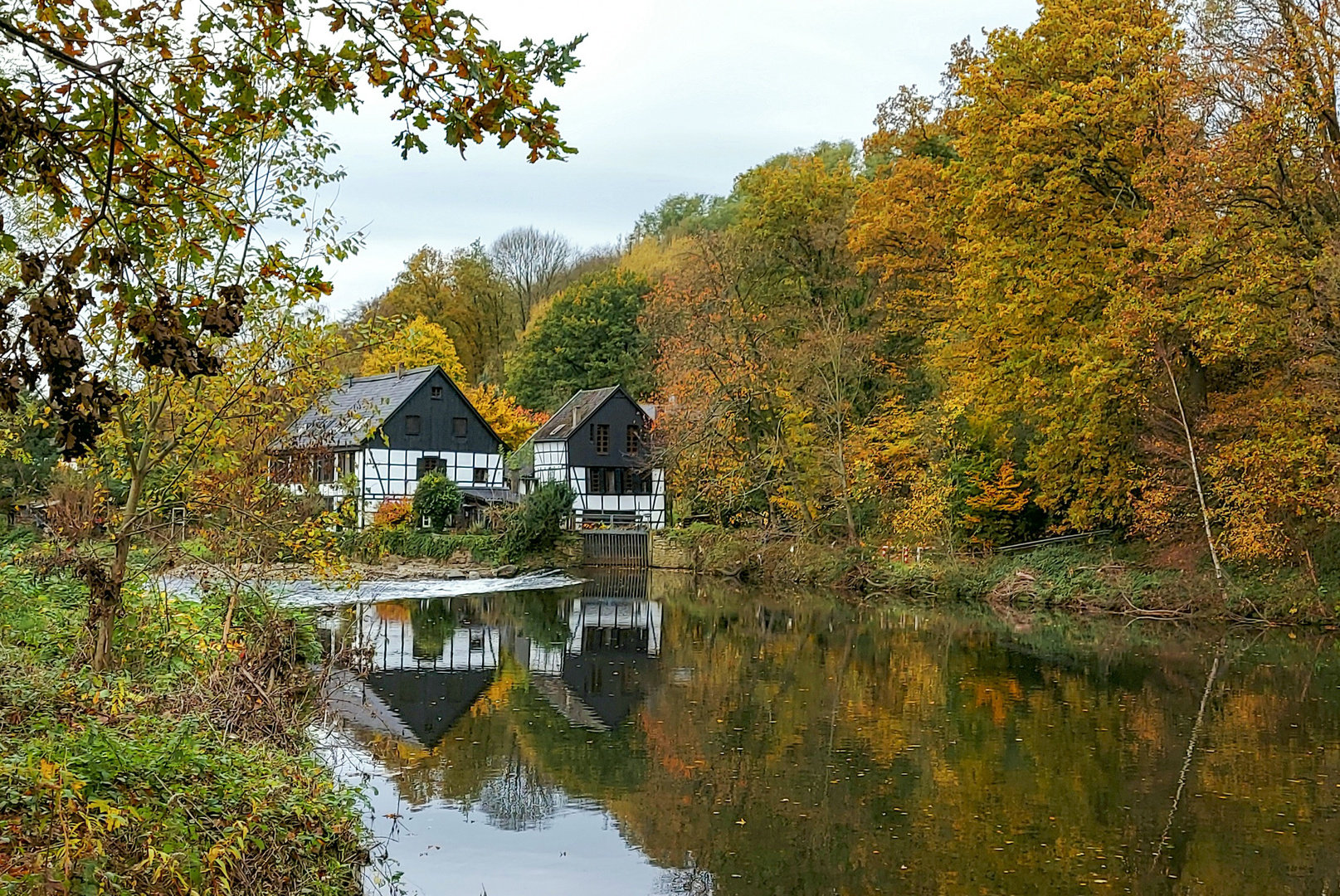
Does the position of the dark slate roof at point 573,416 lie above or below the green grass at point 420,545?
above

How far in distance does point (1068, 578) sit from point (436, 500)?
22324 mm

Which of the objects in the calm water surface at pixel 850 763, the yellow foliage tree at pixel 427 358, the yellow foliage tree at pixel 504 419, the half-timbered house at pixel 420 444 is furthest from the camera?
Result: the yellow foliage tree at pixel 504 419

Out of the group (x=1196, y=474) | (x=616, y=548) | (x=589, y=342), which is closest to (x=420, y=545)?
(x=616, y=548)

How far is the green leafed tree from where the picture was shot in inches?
2277

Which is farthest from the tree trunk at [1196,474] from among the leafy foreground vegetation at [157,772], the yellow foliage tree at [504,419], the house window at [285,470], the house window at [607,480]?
the yellow foliage tree at [504,419]

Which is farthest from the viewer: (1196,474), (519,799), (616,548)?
(616,548)

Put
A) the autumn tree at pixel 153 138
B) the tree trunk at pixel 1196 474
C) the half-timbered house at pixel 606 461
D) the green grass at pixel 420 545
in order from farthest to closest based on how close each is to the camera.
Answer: the half-timbered house at pixel 606 461
the green grass at pixel 420 545
the tree trunk at pixel 1196 474
the autumn tree at pixel 153 138

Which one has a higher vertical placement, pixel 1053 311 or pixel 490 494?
pixel 1053 311

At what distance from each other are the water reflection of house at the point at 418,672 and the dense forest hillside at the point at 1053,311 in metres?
4.84

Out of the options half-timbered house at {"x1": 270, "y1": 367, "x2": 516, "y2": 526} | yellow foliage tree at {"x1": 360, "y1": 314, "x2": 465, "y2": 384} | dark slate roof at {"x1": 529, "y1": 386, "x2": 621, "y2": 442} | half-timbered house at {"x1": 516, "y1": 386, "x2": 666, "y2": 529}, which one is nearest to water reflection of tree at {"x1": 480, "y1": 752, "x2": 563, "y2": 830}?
half-timbered house at {"x1": 270, "y1": 367, "x2": 516, "y2": 526}

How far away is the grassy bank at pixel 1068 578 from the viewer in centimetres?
2245

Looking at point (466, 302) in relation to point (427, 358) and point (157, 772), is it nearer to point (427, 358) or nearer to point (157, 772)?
point (427, 358)

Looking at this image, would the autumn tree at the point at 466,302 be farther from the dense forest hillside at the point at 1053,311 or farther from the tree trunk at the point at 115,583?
the tree trunk at the point at 115,583

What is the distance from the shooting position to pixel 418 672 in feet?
57.0
